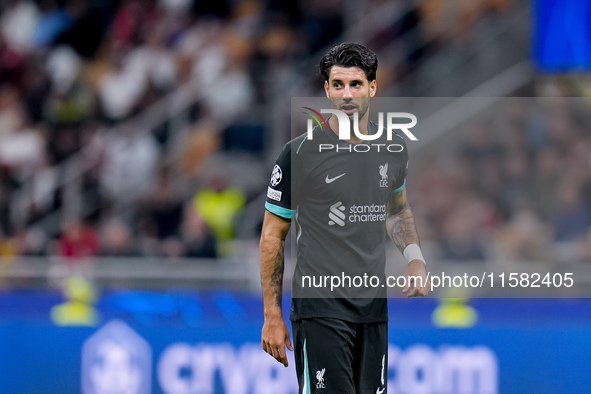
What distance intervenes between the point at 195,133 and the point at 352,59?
5931 mm

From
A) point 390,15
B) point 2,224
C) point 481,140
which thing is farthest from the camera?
point 390,15

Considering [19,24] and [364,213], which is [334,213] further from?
[19,24]

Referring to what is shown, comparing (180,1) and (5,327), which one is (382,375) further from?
(180,1)

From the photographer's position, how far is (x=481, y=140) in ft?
25.3

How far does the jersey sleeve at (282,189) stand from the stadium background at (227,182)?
191cm

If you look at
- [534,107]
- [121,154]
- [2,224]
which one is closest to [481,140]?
[534,107]

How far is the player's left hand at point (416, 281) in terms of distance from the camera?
175 inches

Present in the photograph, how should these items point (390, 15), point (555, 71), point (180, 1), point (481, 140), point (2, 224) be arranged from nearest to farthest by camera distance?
1. point (481, 140)
2. point (555, 71)
3. point (2, 224)
4. point (390, 15)
5. point (180, 1)

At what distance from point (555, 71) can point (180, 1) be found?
16.6 ft

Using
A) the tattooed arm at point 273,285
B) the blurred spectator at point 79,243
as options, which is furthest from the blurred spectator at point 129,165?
the tattooed arm at point 273,285

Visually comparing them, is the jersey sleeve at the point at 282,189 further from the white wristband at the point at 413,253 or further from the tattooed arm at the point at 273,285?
the white wristband at the point at 413,253

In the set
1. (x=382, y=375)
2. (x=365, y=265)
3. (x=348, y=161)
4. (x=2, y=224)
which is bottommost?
(x=382, y=375)

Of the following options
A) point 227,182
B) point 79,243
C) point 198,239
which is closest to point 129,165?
point 227,182

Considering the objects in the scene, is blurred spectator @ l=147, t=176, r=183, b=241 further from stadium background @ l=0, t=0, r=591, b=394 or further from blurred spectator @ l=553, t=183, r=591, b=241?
blurred spectator @ l=553, t=183, r=591, b=241
